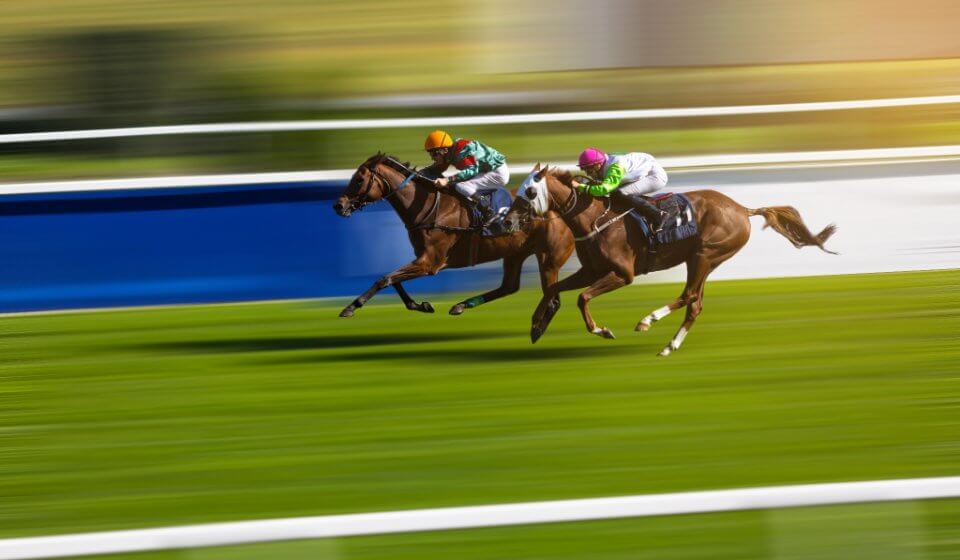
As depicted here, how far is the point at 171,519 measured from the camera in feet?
14.1

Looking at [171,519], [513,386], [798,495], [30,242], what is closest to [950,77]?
[513,386]

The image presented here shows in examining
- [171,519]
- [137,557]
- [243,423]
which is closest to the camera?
[137,557]

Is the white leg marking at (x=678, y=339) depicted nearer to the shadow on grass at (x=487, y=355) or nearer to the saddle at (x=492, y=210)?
the shadow on grass at (x=487, y=355)

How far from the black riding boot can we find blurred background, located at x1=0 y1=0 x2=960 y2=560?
26.9 inches

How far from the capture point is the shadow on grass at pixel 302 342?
6863 mm

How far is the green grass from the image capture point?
4.37 m

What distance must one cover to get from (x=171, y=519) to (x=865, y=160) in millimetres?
5273

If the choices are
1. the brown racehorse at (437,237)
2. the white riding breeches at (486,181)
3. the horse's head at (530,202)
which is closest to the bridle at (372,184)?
the brown racehorse at (437,237)

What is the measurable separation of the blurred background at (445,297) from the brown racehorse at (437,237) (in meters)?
0.43

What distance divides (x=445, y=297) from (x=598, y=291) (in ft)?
7.17

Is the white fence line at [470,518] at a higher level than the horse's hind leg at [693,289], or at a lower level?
higher

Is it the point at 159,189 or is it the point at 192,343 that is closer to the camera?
the point at 192,343

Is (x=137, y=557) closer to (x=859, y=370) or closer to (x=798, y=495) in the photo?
(x=798, y=495)

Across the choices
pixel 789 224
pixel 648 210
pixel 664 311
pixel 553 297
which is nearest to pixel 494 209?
pixel 553 297
